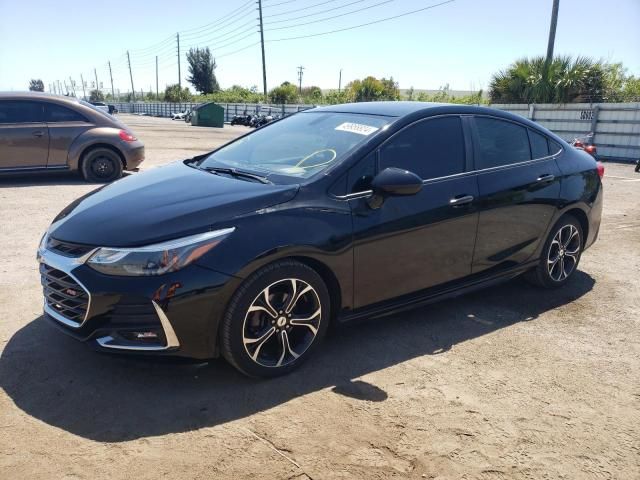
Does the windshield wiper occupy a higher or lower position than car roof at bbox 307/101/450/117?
lower

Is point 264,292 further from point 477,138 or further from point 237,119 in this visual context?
point 237,119

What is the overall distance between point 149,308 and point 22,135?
753 centimetres

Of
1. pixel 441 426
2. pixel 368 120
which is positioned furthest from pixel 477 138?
pixel 441 426

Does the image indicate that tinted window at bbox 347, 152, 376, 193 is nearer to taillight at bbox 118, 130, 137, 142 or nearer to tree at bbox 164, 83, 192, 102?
taillight at bbox 118, 130, 137, 142

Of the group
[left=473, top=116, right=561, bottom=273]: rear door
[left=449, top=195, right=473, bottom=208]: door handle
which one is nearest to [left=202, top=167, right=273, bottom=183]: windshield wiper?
[left=449, top=195, right=473, bottom=208]: door handle

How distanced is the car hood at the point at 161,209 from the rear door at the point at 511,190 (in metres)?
1.67

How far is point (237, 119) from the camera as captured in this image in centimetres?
4256

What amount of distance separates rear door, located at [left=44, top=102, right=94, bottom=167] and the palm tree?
64.7 feet

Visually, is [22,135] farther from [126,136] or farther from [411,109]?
[411,109]

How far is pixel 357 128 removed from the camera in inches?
151

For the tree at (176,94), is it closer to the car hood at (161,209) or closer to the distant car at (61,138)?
the distant car at (61,138)

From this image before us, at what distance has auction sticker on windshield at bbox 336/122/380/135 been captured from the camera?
374cm

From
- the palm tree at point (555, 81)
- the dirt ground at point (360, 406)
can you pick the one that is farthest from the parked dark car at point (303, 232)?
the palm tree at point (555, 81)

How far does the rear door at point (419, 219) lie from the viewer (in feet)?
11.5
